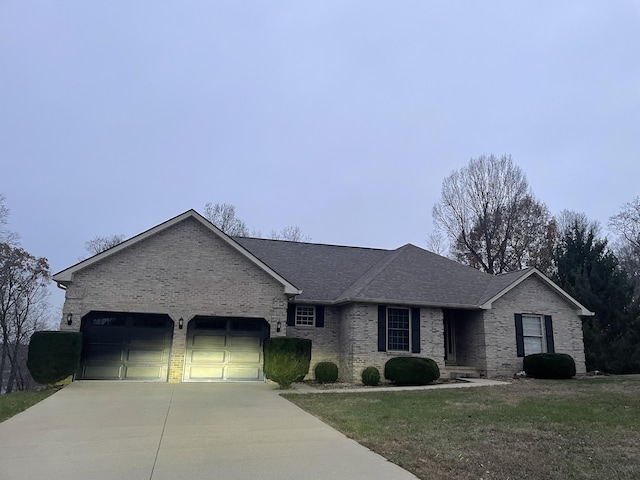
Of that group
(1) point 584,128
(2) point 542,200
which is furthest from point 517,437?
(1) point 584,128

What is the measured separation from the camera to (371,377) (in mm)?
15758

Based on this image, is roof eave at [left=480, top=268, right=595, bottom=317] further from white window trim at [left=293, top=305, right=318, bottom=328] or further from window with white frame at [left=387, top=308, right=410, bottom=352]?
white window trim at [left=293, top=305, right=318, bottom=328]

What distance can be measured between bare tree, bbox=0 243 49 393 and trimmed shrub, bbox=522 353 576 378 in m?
31.7

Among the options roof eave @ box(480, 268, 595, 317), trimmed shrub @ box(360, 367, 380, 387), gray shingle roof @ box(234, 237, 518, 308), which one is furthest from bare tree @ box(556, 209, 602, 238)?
trimmed shrub @ box(360, 367, 380, 387)

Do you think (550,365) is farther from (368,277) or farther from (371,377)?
(368,277)

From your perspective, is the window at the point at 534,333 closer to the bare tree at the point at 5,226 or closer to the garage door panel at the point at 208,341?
the garage door panel at the point at 208,341

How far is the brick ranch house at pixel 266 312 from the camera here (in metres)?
15.1

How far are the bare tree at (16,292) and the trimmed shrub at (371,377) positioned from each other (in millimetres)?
26436

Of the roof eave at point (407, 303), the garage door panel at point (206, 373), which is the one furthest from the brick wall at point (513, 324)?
the garage door panel at point (206, 373)

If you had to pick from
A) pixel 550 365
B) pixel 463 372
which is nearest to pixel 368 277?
pixel 463 372

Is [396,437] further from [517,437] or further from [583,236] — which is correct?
[583,236]

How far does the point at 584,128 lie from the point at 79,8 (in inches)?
1476

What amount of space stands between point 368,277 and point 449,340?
470 centimetres

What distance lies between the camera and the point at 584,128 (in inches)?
1470
